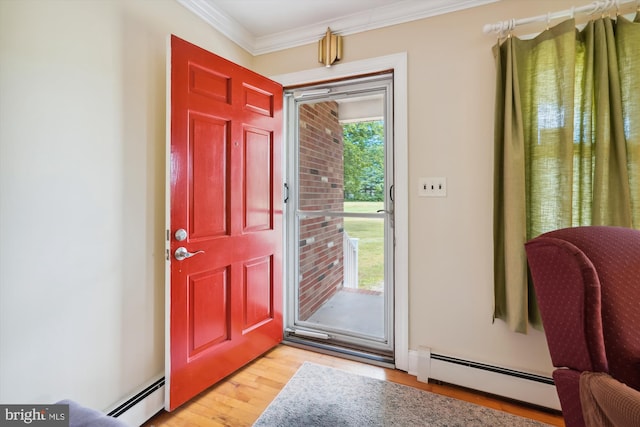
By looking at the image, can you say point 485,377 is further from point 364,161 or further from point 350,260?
point 364,161

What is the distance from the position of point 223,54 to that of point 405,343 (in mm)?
2382

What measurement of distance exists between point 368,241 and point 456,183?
0.81 meters

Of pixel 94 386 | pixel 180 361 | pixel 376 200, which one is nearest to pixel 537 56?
pixel 376 200

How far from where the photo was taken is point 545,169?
1.50m

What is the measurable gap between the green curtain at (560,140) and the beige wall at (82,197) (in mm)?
1928

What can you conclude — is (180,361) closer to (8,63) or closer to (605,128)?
(8,63)

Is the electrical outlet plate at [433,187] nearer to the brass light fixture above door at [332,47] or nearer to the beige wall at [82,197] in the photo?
the brass light fixture above door at [332,47]

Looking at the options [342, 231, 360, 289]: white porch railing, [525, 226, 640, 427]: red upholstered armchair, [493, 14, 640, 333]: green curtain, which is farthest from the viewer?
[342, 231, 360, 289]: white porch railing

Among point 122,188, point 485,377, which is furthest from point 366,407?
point 122,188

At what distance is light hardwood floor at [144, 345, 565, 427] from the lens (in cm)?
148

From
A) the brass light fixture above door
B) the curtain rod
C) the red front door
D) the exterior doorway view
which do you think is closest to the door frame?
the exterior doorway view

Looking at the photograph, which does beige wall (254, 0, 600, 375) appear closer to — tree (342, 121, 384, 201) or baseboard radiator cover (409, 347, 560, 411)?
baseboard radiator cover (409, 347, 560, 411)

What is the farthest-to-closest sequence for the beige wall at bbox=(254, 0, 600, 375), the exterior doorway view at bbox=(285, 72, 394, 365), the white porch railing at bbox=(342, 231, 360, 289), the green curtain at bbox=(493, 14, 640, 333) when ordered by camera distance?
1. the white porch railing at bbox=(342, 231, 360, 289)
2. the exterior doorway view at bbox=(285, 72, 394, 365)
3. the beige wall at bbox=(254, 0, 600, 375)
4. the green curtain at bbox=(493, 14, 640, 333)

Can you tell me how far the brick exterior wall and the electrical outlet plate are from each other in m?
0.72
